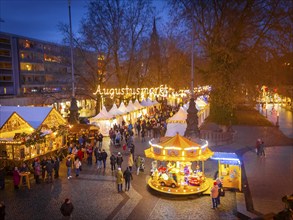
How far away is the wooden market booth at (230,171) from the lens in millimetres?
12745

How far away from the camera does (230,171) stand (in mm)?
12859

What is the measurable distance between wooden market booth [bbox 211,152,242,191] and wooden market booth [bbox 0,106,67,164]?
10.5 meters

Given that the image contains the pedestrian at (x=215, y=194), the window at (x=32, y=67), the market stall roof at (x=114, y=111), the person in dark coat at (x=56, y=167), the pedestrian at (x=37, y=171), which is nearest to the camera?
the pedestrian at (x=215, y=194)

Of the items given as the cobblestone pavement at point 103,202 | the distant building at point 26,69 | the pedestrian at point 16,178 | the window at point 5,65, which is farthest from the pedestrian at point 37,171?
the window at point 5,65

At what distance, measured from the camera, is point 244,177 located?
14602mm

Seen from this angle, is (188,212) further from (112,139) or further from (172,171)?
(112,139)

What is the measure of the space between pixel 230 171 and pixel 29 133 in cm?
1211

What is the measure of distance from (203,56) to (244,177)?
14.0 meters

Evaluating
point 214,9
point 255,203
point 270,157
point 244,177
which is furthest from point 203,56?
point 255,203

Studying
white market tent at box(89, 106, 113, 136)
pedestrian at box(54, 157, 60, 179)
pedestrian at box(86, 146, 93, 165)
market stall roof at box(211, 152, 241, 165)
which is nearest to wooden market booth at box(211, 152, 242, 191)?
market stall roof at box(211, 152, 241, 165)

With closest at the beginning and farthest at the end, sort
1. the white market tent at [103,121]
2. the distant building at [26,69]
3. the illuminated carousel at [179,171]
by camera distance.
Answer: the illuminated carousel at [179,171], the white market tent at [103,121], the distant building at [26,69]

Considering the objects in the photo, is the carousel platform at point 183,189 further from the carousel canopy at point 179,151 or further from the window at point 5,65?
the window at point 5,65

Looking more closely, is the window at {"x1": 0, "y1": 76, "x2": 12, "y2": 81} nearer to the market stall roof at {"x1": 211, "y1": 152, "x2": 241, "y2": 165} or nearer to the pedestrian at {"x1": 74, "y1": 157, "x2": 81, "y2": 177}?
the pedestrian at {"x1": 74, "y1": 157, "x2": 81, "y2": 177}

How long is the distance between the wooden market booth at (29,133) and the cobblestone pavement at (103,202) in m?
2.26
